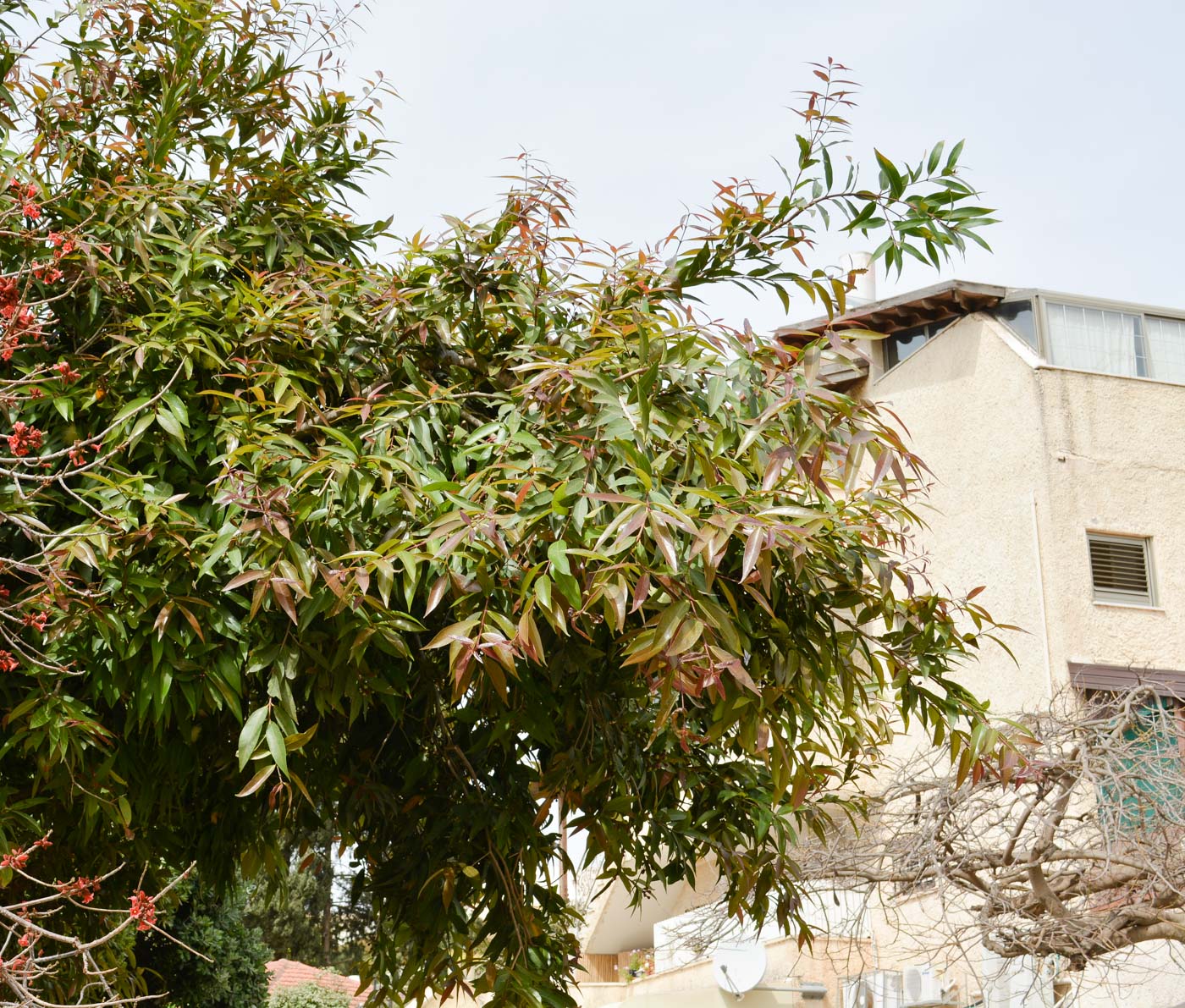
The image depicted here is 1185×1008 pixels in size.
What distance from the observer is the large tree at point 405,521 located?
365 centimetres

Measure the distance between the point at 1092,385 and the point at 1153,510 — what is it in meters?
1.49

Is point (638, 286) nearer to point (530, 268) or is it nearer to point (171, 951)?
point (530, 268)

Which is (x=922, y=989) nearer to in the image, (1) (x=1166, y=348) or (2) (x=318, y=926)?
(1) (x=1166, y=348)

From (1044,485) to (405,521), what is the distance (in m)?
11.8

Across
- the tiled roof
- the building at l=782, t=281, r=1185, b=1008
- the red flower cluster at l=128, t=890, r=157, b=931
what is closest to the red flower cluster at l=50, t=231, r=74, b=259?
the red flower cluster at l=128, t=890, r=157, b=931

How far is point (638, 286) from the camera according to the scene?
15.1 ft

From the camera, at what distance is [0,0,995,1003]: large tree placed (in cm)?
365

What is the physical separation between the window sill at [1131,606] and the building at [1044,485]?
0.08ft

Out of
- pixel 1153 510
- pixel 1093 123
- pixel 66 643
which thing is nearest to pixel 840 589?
pixel 66 643

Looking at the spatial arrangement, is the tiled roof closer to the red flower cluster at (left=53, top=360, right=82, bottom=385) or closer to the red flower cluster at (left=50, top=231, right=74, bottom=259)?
the red flower cluster at (left=53, top=360, right=82, bottom=385)

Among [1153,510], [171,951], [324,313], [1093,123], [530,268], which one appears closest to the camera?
[324,313]

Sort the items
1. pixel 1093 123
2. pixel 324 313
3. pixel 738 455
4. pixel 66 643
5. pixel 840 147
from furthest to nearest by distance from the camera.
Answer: pixel 1093 123 < pixel 324 313 < pixel 840 147 < pixel 66 643 < pixel 738 455

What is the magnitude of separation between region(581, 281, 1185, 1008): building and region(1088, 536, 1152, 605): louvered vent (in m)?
0.02

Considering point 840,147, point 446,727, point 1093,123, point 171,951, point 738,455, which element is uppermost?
point 1093,123
